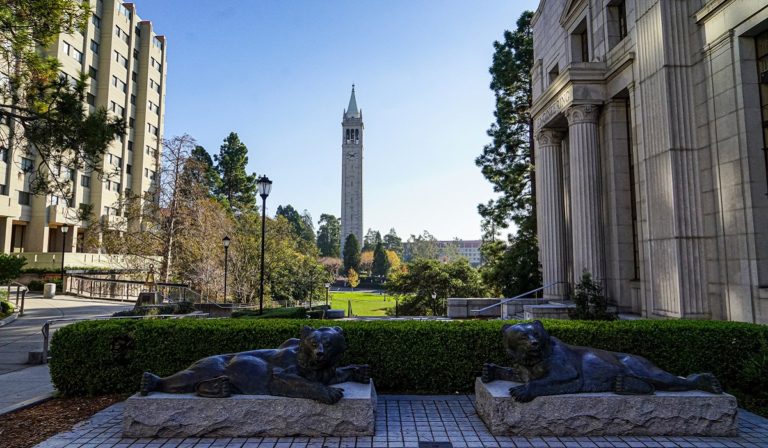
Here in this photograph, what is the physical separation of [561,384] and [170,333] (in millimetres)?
5665

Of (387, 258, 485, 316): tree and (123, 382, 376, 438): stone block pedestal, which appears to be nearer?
(123, 382, 376, 438): stone block pedestal

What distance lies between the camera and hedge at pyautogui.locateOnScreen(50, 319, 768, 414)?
6.62 metres

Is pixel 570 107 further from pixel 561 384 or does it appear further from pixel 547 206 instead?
pixel 561 384

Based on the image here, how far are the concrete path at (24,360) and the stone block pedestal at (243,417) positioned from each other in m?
2.62

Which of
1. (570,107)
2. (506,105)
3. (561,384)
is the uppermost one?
(506,105)

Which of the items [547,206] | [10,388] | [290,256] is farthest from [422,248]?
[10,388]

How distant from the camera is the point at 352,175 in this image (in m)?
104

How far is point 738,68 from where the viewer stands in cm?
880

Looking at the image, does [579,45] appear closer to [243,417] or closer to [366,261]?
[243,417]

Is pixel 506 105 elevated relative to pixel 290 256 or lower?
elevated

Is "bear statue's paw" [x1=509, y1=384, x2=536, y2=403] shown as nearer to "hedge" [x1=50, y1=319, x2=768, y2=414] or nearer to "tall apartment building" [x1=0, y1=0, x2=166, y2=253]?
"hedge" [x1=50, y1=319, x2=768, y2=414]

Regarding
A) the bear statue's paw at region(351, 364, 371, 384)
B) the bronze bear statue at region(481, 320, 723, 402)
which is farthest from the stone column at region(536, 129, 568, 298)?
the bear statue's paw at region(351, 364, 371, 384)

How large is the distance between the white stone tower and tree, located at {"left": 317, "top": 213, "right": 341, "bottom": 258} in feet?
10.1

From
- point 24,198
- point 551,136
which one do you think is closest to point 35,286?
point 24,198
